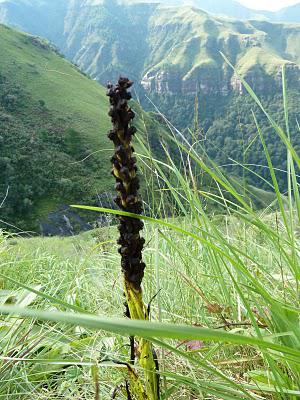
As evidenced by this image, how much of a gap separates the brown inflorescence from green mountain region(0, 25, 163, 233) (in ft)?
192

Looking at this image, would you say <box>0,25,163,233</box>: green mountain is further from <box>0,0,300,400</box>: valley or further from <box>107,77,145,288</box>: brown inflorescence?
<box>107,77,145,288</box>: brown inflorescence

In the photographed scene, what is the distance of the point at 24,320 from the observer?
1778 millimetres

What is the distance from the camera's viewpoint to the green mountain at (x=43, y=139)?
237ft

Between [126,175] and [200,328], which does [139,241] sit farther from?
[200,328]

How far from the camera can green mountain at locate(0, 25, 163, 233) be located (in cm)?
7219

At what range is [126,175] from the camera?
3.15 feet

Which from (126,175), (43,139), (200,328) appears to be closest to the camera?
(200,328)

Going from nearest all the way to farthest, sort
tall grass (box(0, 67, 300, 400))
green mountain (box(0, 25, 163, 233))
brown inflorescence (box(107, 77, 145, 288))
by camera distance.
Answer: tall grass (box(0, 67, 300, 400)), brown inflorescence (box(107, 77, 145, 288)), green mountain (box(0, 25, 163, 233))

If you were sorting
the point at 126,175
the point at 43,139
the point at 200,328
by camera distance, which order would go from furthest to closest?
the point at 43,139 → the point at 126,175 → the point at 200,328

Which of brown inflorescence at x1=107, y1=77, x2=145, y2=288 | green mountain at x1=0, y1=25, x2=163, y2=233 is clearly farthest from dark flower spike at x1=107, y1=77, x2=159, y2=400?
green mountain at x1=0, y1=25, x2=163, y2=233

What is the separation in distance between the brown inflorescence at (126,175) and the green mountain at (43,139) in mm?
58592

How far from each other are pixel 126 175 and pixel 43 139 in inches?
3369

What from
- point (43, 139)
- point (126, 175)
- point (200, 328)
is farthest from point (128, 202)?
point (43, 139)

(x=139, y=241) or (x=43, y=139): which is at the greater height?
(x=139, y=241)
